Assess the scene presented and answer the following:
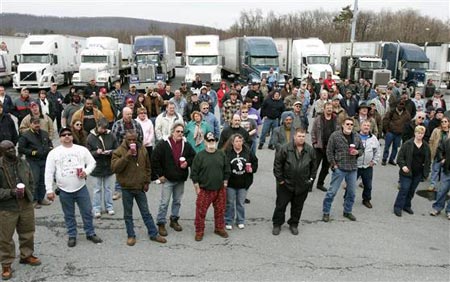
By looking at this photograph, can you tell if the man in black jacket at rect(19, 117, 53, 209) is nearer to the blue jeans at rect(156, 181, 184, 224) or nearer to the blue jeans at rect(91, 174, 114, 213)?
the blue jeans at rect(91, 174, 114, 213)

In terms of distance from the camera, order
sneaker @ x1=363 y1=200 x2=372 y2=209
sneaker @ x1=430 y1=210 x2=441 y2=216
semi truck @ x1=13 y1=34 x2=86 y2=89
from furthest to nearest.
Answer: semi truck @ x1=13 y1=34 x2=86 y2=89, sneaker @ x1=363 y1=200 x2=372 y2=209, sneaker @ x1=430 y1=210 x2=441 y2=216

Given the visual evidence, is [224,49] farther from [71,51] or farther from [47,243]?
[47,243]

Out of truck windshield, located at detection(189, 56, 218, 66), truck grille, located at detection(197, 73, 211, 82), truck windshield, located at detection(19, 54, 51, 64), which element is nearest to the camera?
truck grille, located at detection(197, 73, 211, 82)

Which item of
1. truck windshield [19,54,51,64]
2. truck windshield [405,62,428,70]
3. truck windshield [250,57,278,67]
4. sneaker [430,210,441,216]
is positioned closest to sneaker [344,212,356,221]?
sneaker [430,210,441,216]

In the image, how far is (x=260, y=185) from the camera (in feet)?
28.2

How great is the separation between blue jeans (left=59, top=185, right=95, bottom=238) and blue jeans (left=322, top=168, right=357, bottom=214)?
3.81m

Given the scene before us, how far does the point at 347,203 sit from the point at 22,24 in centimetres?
20091

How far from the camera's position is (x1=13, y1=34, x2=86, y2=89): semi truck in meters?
25.6

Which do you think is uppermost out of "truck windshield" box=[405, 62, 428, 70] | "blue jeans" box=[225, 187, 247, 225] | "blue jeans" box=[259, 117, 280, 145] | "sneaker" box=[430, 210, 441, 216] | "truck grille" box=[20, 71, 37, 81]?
"truck windshield" box=[405, 62, 428, 70]

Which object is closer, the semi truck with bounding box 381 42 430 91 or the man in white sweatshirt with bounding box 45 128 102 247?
the man in white sweatshirt with bounding box 45 128 102 247

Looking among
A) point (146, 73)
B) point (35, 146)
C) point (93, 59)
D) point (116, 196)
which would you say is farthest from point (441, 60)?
point (35, 146)

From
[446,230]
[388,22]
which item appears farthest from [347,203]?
[388,22]

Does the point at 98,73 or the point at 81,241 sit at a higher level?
the point at 98,73

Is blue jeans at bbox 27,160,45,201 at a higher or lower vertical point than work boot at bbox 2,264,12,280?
higher
